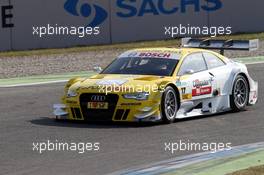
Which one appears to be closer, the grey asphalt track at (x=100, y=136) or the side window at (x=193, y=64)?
the grey asphalt track at (x=100, y=136)

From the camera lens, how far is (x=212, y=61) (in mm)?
15031

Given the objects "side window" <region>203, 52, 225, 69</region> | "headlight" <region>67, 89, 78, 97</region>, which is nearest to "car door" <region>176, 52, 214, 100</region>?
"side window" <region>203, 52, 225, 69</region>

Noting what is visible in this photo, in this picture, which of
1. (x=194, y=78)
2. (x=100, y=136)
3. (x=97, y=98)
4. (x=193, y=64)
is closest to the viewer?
(x=100, y=136)

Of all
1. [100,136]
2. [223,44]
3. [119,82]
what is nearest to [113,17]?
[223,44]

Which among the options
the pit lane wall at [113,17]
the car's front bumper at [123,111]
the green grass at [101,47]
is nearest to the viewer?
the car's front bumper at [123,111]

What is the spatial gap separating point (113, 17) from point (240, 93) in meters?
15.3

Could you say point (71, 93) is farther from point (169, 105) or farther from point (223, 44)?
point (223, 44)

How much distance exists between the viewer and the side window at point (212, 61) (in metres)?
14.9

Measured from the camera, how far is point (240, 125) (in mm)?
13336

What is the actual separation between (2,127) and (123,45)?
1729 centimetres

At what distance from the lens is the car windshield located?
46.4ft

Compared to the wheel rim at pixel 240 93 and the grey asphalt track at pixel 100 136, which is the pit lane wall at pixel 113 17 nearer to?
the grey asphalt track at pixel 100 136

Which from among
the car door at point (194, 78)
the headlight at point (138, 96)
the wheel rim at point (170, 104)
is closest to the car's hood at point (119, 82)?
the headlight at point (138, 96)

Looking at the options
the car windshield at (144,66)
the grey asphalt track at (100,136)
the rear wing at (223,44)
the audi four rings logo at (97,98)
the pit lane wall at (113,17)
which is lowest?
the grey asphalt track at (100,136)
